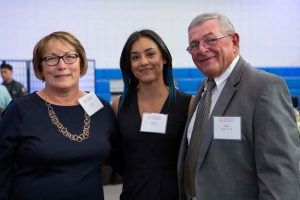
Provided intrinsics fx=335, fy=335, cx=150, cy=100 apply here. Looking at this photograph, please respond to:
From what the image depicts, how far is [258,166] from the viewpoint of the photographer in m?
1.29

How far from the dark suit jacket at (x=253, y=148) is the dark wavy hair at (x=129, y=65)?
560 millimetres

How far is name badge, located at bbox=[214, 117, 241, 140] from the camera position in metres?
1.35

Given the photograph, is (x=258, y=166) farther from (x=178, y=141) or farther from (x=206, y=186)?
(x=178, y=141)

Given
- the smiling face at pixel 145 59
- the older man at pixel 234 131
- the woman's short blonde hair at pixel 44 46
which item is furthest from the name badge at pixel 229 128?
the woman's short blonde hair at pixel 44 46

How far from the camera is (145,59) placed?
6.13 feet

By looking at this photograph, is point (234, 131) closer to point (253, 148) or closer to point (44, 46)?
point (253, 148)

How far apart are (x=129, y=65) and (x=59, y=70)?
1.49ft

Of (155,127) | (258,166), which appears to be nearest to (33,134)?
(155,127)

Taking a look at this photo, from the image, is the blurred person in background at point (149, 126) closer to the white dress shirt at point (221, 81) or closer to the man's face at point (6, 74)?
the white dress shirt at point (221, 81)

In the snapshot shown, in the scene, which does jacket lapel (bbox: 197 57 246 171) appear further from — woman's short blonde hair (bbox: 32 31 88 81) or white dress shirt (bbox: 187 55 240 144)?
woman's short blonde hair (bbox: 32 31 88 81)

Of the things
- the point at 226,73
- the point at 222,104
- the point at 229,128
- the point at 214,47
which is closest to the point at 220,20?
the point at 214,47

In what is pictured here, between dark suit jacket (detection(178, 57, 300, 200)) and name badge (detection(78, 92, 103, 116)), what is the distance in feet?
2.16

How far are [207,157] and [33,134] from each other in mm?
831

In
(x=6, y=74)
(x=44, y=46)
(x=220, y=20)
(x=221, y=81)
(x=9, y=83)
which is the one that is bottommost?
(x=9, y=83)
